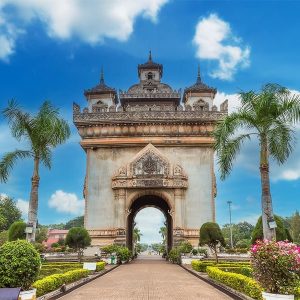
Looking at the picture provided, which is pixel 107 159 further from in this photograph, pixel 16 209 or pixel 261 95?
pixel 16 209

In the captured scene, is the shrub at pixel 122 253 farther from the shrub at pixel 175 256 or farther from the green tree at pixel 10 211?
the green tree at pixel 10 211

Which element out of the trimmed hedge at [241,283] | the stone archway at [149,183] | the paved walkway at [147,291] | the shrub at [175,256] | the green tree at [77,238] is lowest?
the paved walkway at [147,291]

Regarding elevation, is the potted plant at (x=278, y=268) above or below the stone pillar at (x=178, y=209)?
below

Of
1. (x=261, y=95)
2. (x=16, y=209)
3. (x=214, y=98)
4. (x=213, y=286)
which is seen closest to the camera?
(x=213, y=286)

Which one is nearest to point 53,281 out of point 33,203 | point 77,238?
point 33,203

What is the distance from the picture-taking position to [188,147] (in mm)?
39594

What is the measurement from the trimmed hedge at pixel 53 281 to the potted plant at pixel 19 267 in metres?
1.49

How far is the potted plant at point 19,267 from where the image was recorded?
37.0ft

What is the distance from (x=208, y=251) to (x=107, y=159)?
11913 millimetres

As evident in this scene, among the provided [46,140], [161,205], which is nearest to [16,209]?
[161,205]

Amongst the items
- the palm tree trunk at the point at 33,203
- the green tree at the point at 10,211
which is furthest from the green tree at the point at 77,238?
the green tree at the point at 10,211

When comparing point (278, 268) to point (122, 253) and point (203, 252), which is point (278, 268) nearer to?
point (203, 252)

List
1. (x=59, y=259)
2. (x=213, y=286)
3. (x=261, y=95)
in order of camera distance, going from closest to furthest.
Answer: (x=213, y=286) < (x=261, y=95) < (x=59, y=259)

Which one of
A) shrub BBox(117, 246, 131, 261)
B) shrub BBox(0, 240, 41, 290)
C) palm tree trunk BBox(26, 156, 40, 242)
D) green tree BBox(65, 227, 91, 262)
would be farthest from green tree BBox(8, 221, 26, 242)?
shrub BBox(0, 240, 41, 290)
